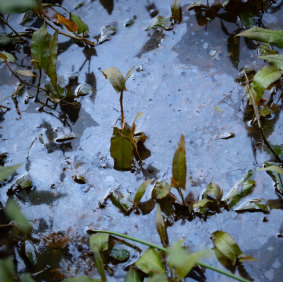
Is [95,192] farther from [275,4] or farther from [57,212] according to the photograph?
[275,4]

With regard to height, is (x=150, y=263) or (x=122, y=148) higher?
(x=122, y=148)

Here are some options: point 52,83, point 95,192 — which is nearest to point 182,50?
point 52,83

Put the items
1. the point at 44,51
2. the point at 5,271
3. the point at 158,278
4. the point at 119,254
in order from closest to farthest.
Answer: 1. the point at 5,271
2. the point at 158,278
3. the point at 119,254
4. the point at 44,51

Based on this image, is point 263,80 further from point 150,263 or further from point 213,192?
point 150,263

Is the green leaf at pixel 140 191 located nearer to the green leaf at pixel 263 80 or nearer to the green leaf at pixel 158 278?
the green leaf at pixel 158 278

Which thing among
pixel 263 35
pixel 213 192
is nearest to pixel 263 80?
pixel 263 35

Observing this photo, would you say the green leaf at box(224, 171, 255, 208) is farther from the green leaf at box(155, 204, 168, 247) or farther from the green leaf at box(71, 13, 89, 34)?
the green leaf at box(71, 13, 89, 34)

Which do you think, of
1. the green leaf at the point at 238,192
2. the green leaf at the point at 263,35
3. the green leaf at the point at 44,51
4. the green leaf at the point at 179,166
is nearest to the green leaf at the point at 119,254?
the green leaf at the point at 179,166

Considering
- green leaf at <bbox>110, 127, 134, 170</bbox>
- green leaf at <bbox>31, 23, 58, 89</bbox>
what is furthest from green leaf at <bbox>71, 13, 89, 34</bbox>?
green leaf at <bbox>110, 127, 134, 170</bbox>
